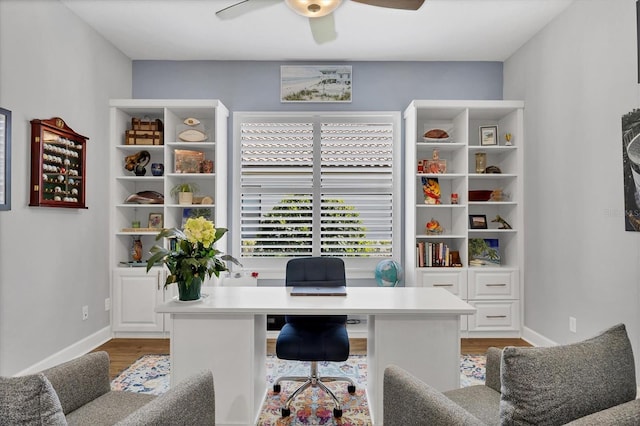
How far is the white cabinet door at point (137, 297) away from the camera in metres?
3.97

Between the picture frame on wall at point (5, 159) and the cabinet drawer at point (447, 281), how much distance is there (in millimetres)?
3464

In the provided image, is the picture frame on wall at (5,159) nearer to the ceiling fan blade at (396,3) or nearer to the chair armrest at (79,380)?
the chair armrest at (79,380)

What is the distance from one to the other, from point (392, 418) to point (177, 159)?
3.35 m

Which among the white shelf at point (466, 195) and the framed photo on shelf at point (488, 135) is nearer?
the white shelf at point (466, 195)

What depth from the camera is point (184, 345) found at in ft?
7.26

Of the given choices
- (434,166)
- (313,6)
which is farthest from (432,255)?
(313,6)

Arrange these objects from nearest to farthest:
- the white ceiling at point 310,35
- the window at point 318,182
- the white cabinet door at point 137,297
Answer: the white ceiling at point 310,35, the white cabinet door at point 137,297, the window at point 318,182

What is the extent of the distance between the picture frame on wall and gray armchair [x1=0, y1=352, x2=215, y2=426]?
1.56m

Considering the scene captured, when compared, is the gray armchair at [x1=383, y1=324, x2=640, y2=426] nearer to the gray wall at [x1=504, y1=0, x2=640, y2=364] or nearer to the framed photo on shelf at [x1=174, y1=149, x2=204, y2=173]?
the gray wall at [x1=504, y1=0, x2=640, y2=364]

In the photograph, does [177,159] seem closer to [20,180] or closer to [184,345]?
[20,180]

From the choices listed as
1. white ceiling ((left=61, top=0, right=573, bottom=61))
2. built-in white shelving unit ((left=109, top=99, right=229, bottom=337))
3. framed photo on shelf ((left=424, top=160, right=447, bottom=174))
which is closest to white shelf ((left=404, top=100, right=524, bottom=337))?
framed photo on shelf ((left=424, top=160, right=447, bottom=174))

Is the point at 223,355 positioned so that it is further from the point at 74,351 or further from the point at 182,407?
the point at 74,351

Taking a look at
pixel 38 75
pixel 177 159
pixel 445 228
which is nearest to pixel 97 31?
pixel 38 75

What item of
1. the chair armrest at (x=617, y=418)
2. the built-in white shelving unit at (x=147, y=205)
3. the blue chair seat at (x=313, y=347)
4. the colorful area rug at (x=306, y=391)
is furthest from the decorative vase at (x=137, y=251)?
the chair armrest at (x=617, y=418)
